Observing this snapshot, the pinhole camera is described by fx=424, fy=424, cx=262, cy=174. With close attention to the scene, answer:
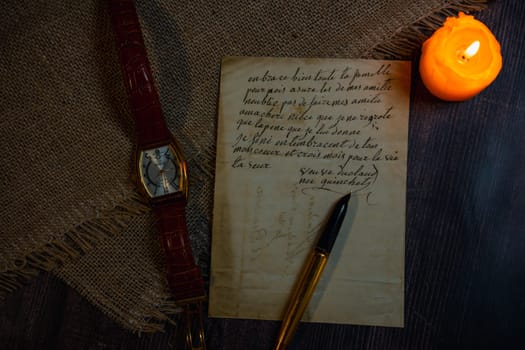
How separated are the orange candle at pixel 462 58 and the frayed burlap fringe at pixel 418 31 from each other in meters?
0.04

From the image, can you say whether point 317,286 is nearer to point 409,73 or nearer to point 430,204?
point 430,204

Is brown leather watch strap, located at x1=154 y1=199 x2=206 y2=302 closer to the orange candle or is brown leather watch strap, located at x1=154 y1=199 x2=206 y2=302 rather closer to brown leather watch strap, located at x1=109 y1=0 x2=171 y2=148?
brown leather watch strap, located at x1=109 y1=0 x2=171 y2=148

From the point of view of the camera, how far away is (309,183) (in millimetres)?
483

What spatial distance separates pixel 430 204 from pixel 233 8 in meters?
0.32

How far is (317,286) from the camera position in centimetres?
48

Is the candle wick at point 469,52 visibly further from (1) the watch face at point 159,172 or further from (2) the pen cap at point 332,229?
(1) the watch face at point 159,172

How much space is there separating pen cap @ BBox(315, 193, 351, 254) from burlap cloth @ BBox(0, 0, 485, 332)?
130mm

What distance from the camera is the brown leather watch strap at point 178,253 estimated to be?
463 millimetres

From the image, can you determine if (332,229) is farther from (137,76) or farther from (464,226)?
(137,76)

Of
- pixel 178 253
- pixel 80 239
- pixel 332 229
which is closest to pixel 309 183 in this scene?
pixel 332 229

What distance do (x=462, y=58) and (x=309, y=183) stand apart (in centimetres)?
20

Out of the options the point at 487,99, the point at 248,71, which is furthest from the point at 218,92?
the point at 487,99

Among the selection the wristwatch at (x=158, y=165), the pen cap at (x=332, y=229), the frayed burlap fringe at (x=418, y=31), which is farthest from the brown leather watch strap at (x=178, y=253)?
the frayed burlap fringe at (x=418, y=31)

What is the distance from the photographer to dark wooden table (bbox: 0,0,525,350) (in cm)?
47
